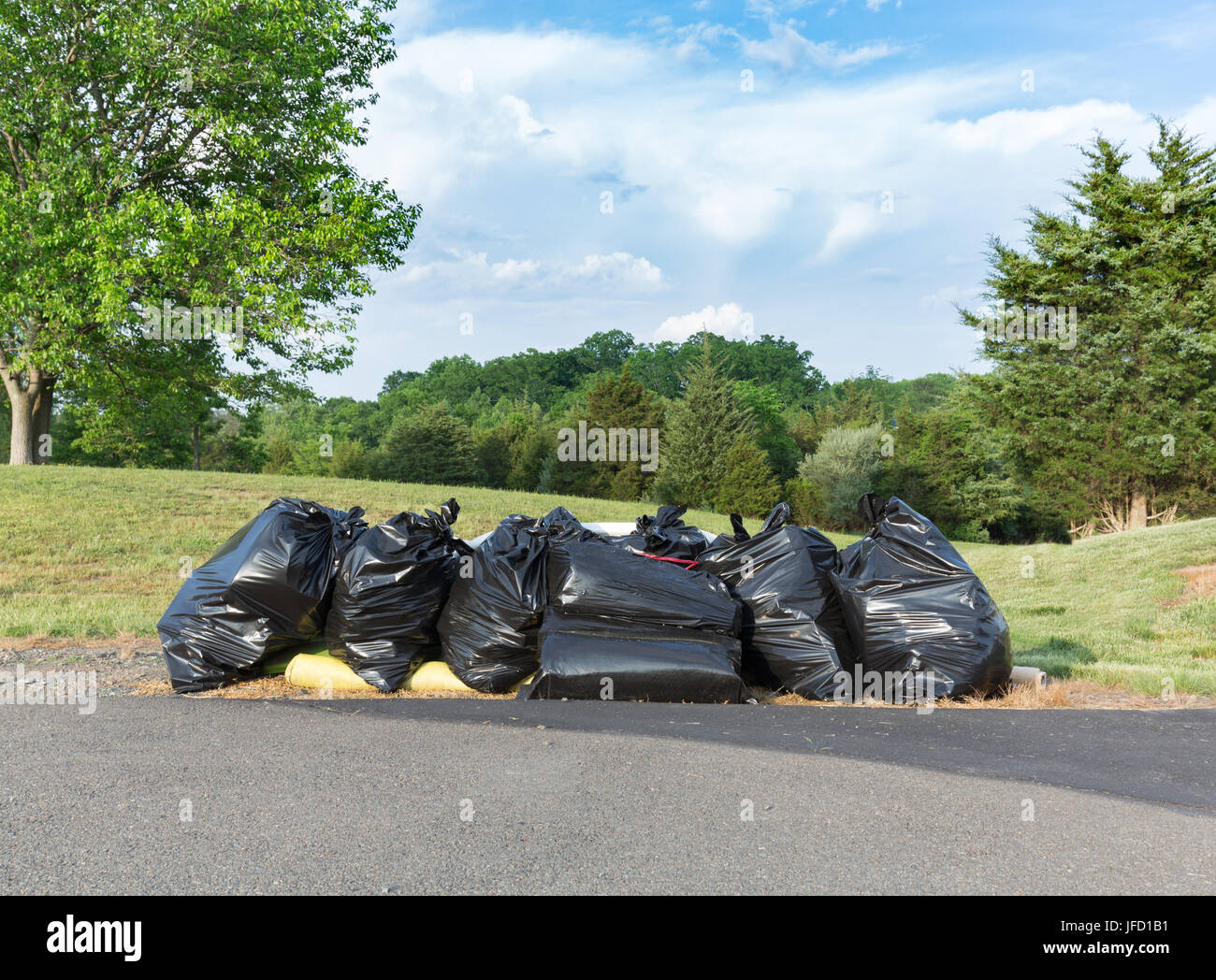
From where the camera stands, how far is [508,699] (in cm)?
498

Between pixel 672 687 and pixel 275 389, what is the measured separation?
19515mm

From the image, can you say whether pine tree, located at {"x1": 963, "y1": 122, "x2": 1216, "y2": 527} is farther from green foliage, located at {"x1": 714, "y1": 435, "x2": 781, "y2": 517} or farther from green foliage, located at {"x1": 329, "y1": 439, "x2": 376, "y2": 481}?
green foliage, located at {"x1": 329, "y1": 439, "x2": 376, "y2": 481}

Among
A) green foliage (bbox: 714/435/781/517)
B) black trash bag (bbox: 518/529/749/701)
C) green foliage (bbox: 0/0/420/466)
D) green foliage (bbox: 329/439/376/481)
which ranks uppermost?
green foliage (bbox: 0/0/420/466)

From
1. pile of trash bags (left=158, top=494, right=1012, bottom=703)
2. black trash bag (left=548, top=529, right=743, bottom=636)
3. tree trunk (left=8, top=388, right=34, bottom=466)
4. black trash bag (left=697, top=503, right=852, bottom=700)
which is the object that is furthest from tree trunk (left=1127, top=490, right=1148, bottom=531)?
tree trunk (left=8, top=388, right=34, bottom=466)

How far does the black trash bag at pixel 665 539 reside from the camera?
19.4ft

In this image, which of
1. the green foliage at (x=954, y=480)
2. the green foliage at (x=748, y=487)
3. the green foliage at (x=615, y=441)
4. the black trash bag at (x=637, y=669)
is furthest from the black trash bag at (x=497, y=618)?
the green foliage at (x=615, y=441)

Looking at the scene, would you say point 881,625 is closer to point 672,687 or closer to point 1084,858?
point 672,687

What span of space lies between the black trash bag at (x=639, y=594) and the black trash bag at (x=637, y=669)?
128 mm

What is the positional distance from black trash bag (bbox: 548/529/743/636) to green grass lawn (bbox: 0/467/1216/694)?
111 inches

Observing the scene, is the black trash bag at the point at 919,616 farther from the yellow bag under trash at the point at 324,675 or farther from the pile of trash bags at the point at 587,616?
the yellow bag under trash at the point at 324,675

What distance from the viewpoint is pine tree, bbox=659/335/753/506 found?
4006cm

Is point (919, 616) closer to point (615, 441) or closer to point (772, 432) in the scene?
point (615, 441)
